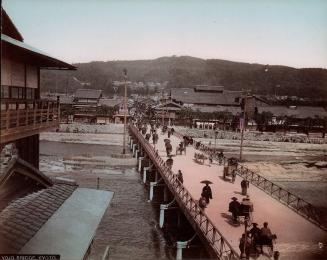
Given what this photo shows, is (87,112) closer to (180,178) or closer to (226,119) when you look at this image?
(226,119)

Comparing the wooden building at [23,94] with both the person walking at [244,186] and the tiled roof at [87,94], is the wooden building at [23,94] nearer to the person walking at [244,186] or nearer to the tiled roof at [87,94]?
the person walking at [244,186]

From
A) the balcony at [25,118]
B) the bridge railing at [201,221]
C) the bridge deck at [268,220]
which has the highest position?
the balcony at [25,118]

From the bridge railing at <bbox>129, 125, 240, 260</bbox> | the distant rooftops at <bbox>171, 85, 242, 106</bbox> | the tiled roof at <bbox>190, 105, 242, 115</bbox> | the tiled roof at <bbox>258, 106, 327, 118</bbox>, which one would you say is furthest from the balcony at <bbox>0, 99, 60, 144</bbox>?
the distant rooftops at <bbox>171, 85, 242, 106</bbox>

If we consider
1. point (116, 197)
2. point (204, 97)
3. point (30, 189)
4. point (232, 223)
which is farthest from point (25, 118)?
point (204, 97)

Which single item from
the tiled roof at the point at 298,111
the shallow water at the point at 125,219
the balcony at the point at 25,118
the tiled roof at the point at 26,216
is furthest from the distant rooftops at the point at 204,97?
the tiled roof at the point at 26,216

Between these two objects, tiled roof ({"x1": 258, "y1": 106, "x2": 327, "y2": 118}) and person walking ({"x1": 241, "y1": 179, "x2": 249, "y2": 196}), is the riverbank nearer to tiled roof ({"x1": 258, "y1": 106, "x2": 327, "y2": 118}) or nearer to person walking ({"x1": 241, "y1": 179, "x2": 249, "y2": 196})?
person walking ({"x1": 241, "y1": 179, "x2": 249, "y2": 196})

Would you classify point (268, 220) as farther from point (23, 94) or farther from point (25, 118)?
point (23, 94)
